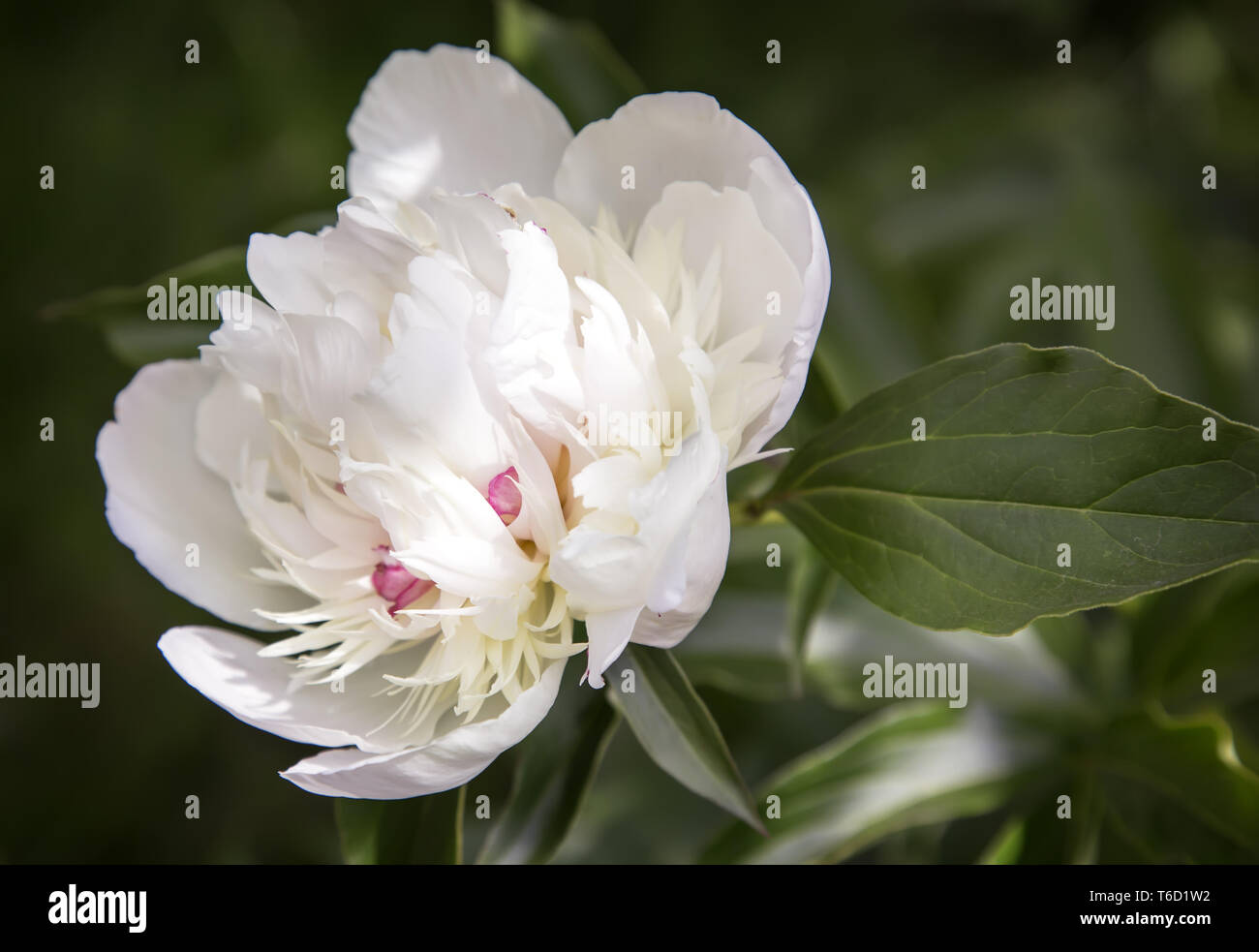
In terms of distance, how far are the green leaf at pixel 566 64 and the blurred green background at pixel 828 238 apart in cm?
31

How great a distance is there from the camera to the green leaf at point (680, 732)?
2.16 feet

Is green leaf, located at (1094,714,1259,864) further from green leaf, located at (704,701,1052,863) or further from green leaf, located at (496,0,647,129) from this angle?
green leaf, located at (496,0,647,129)

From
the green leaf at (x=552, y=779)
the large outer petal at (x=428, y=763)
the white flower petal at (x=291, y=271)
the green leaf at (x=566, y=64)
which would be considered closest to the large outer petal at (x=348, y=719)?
the large outer petal at (x=428, y=763)

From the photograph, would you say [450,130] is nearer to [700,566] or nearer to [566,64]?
[566,64]

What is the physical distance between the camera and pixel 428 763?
572 mm

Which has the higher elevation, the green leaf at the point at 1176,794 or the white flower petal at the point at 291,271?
the white flower petal at the point at 291,271

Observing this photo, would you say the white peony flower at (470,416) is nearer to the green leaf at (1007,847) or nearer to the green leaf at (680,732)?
the green leaf at (680,732)

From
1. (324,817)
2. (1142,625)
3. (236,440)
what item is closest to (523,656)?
(236,440)

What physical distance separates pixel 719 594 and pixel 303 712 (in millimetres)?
466

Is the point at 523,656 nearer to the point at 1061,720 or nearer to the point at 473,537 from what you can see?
the point at 473,537

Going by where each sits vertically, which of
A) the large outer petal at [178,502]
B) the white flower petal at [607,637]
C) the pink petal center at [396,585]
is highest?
the large outer petal at [178,502]

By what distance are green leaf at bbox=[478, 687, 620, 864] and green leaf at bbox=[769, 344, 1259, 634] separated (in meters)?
0.21

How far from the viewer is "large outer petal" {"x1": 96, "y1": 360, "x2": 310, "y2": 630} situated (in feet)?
2.39

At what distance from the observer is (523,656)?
66 cm
